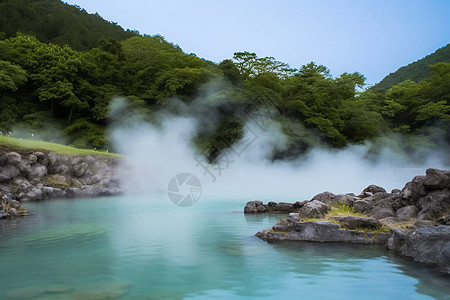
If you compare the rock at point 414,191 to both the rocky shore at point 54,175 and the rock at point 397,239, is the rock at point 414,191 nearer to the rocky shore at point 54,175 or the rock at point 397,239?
the rock at point 397,239

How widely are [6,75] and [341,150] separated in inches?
1154

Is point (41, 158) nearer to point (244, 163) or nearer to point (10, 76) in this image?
point (10, 76)

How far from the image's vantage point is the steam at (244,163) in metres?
25.0

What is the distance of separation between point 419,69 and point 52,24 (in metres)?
54.5

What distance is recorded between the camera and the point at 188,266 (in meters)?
6.60

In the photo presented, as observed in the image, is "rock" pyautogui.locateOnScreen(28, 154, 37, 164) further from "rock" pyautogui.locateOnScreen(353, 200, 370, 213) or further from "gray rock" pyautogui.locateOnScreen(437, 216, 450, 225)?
"gray rock" pyautogui.locateOnScreen(437, 216, 450, 225)

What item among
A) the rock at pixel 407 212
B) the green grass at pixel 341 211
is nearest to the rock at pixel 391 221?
the rock at pixel 407 212

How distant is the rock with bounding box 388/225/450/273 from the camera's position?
623 centimetres

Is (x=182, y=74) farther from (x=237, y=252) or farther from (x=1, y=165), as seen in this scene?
(x=237, y=252)

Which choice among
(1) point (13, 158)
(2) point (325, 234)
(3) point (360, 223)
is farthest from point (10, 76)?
(3) point (360, 223)

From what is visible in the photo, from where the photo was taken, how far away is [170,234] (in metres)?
9.54

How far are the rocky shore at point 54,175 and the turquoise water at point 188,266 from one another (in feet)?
22.2

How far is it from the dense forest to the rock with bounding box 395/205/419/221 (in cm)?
2326

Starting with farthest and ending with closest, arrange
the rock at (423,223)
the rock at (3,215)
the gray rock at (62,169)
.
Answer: the gray rock at (62,169) → the rock at (3,215) → the rock at (423,223)
